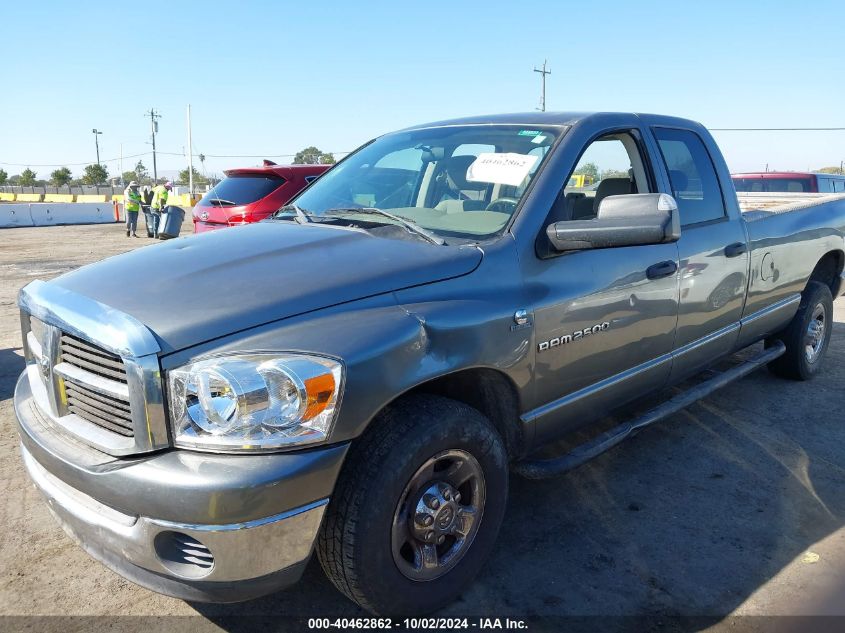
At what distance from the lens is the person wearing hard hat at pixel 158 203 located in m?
17.7

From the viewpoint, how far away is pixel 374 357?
2.08 m

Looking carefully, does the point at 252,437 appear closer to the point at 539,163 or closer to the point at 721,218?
the point at 539,163

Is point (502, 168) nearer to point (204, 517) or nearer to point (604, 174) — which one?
point (604, 174)

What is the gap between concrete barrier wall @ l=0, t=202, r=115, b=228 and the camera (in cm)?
2227

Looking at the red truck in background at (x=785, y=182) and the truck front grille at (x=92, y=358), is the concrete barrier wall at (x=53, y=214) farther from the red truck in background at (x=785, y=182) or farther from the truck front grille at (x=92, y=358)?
the truck front grille at (x=92, y=358)

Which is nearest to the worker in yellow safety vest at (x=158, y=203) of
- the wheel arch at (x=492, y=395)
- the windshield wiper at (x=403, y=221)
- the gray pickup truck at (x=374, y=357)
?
the gray pickup truck at (x=374, y=357)

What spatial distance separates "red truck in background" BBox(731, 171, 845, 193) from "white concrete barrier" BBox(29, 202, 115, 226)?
70.4ft

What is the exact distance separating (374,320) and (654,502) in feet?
6.52

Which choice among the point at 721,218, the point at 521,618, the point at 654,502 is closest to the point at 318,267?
the point at 521,618

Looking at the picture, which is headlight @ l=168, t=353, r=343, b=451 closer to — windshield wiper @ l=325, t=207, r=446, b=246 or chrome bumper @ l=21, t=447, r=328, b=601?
chrome bumper @ l=21, t=447, r=328, b=601

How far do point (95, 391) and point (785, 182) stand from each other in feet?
38.0

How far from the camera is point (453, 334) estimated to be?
234 centimetres

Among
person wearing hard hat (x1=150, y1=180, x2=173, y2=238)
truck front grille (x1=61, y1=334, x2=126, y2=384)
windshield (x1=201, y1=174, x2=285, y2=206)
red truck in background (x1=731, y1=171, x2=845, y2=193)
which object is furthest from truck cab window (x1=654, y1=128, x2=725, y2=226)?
person wearing hard hat (x1=150, y1=180, x2=173, y2=238)

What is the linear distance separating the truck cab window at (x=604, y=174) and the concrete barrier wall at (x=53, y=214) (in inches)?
927
